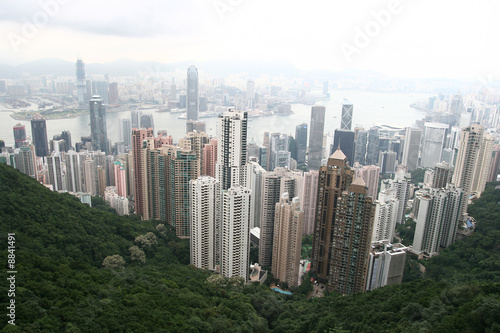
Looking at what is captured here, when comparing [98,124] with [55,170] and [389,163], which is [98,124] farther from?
[389,163]

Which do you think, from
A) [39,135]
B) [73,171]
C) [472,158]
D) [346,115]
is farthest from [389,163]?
[39,135]

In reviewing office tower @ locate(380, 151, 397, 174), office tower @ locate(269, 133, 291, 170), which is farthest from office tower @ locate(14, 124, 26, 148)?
office tower @ locate(380, 151, 397, 174)

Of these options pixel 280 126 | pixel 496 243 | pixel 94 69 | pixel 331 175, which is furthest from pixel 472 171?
pixel 94 69

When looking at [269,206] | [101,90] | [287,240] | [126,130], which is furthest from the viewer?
[126,130]

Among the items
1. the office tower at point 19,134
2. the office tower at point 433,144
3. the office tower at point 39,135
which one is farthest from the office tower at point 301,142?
the office tower at point 19,134

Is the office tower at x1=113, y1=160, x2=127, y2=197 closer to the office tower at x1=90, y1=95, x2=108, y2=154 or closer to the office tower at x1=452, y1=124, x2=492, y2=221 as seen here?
the office tower at x1=90, y1=95, x2=108, y2=154
